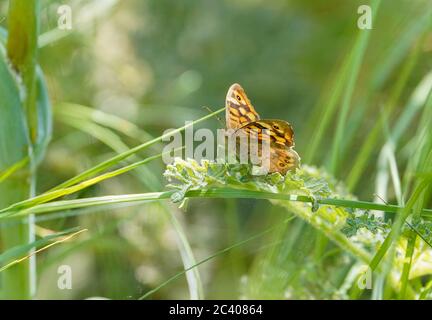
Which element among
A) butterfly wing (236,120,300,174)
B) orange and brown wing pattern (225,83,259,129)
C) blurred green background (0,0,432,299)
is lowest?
butterfly wing (236,120,300,174)

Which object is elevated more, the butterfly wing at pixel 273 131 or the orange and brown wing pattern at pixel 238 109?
the orange and brown wing pattern at pixel 238 109

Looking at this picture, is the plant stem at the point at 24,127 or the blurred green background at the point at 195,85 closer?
the plant stem at the point at 24,127

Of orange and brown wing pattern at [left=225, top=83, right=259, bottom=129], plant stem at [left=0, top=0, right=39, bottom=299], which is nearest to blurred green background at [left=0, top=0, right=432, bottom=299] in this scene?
plant stem at [left=0, top=0, right=39, bottom=299]

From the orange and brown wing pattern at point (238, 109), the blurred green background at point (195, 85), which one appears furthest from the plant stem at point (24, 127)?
the blurred green background at point (195, 85)

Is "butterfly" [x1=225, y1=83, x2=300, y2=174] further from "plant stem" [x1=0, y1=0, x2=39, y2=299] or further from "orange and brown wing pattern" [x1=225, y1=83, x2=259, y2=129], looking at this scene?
"plant stem" [x1=0, y1=0, x2=39, y2=299]

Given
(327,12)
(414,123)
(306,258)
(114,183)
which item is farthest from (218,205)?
(306,258)

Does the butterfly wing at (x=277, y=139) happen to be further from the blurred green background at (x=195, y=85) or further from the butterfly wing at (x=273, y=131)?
the blurred green background at (x=195, y=85)
